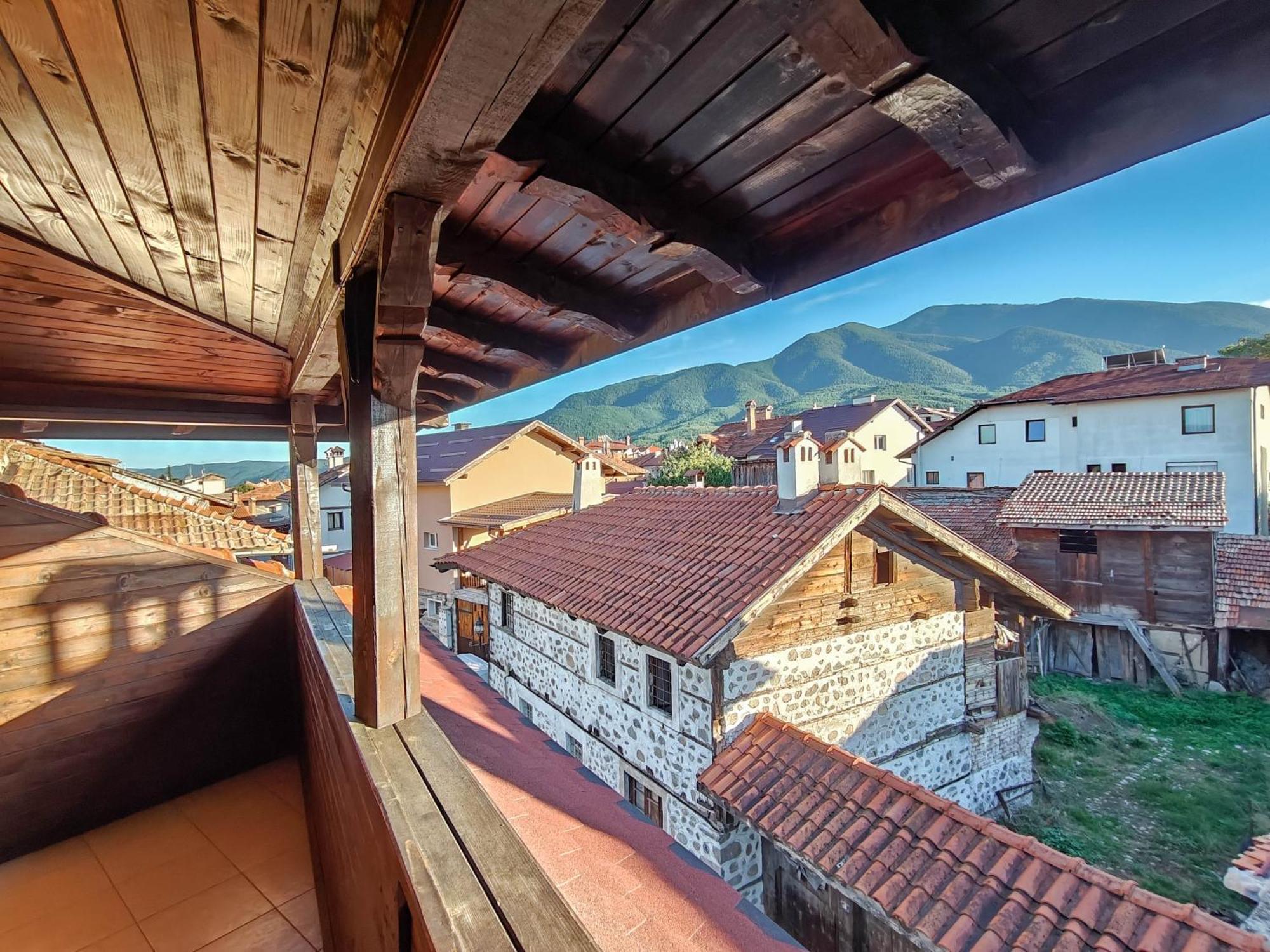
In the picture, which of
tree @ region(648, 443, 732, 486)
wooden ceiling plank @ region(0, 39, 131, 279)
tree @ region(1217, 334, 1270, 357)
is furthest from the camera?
tree @ region(1217, 334, 1270, 357)

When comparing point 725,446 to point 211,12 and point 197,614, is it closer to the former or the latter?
point 197,614

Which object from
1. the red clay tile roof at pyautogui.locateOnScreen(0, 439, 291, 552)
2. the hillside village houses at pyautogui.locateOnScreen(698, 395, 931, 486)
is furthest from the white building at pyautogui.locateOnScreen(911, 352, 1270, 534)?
the red clay tile roof at pyautogui.locateOnScreen(0, 439, 291, 552)

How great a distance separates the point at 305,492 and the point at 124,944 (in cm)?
269

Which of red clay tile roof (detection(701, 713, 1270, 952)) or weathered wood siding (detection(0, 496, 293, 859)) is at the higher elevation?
weathered wood siding (detection(0, 496, 293, 859))

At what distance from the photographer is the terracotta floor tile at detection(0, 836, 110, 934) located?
2.74 meters

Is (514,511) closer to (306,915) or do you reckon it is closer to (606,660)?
(606,660)

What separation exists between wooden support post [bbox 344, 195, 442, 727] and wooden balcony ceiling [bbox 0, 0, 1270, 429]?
7.0 inches

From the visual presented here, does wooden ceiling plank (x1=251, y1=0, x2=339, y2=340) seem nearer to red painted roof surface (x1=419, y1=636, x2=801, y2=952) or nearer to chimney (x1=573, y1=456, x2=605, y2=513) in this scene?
red painted roof surface (x1=419, y1=636, x2=801, y2=952)

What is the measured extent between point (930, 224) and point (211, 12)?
4.62 ft

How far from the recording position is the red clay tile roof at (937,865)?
3363 millimetres

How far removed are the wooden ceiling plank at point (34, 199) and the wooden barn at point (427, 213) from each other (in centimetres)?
2

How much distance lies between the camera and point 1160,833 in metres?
7.68

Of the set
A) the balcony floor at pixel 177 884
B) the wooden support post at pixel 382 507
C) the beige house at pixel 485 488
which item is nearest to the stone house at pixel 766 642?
the balcony floor at pixel 177 884

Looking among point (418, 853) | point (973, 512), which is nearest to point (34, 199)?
point (418, 853)
